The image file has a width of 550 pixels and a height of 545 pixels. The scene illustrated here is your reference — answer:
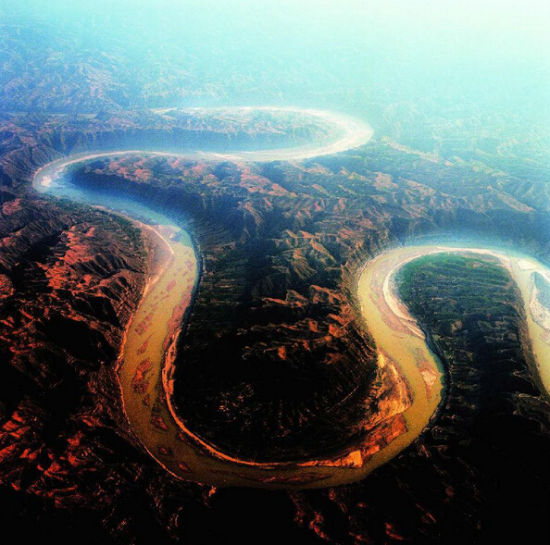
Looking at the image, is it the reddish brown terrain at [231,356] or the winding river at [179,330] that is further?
the winding river at [179,330]

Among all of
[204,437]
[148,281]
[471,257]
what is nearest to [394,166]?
[471,257]

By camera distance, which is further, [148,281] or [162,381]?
[148,281]

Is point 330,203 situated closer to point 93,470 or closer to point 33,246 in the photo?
point 33,246

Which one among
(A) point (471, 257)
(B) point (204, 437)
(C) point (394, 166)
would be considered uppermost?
(C) point (394, 166)

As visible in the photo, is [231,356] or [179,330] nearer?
[231,356]

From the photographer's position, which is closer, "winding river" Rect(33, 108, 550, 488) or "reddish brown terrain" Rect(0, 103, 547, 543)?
"reddish brown terrain" Rect(0, 103, 547, 543)

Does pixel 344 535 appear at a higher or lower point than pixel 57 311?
lower

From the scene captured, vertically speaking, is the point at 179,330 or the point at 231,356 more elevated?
the point at 231,356

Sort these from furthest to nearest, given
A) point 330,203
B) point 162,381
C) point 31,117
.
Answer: point 31,117 → point 330,203 → point 162,381
